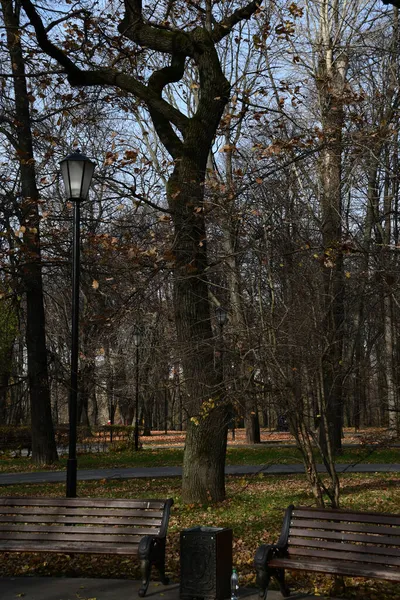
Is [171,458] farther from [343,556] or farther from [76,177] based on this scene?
[343,556]

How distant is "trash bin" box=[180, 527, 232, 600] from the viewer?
22.4ft

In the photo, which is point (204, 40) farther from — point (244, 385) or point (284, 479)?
point (284, 479)

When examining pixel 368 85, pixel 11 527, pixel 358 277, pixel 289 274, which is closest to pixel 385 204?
pixel 368 85

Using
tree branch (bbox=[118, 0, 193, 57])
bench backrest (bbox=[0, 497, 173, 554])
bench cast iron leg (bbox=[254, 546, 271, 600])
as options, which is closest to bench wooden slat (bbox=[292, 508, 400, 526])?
bench cast iron leg (bbox=[254, 546, 271, 600])

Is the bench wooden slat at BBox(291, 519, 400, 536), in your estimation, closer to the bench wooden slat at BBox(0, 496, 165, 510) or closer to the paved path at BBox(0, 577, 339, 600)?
the paved path at BBox(0, 577, 339, 600)

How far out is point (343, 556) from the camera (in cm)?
676

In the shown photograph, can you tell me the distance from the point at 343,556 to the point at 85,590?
2.40m

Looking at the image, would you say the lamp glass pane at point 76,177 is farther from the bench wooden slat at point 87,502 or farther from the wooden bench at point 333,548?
the wooden bench at point 333,548

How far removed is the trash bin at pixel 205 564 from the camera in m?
6.82

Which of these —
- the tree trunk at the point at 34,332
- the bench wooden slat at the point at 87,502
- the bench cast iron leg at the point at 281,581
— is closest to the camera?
the bench cast iron leg at the point at 281,581

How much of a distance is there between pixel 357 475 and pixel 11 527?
1099 cm

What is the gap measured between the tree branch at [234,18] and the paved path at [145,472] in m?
9.19

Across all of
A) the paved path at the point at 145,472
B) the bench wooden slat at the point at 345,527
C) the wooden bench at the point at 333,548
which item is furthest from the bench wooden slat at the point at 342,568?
the paved path at the point at 145,472

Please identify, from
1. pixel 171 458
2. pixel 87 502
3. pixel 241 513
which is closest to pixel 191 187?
pixel 241 513
